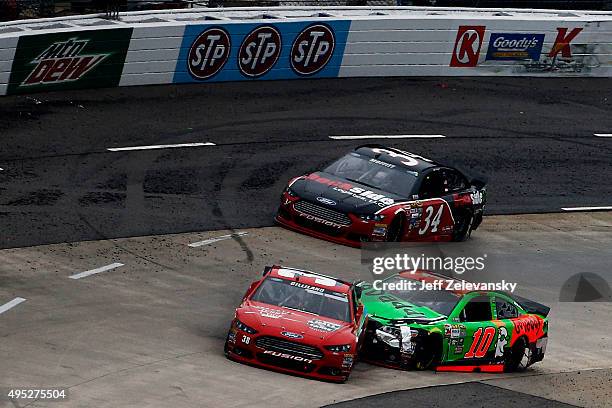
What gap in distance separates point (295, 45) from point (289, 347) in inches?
658

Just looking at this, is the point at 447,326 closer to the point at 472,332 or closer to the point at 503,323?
the point at 472,332

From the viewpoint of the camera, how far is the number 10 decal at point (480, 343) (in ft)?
56.4

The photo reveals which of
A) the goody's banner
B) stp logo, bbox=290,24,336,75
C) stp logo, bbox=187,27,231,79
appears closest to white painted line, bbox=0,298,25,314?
the goody's banner

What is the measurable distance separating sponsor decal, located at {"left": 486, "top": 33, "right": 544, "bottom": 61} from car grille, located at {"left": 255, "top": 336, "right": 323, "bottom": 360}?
64.5 ft

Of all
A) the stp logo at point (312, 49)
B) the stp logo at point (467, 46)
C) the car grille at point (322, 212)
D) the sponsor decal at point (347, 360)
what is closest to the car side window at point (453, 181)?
the car grille at point (322, 212)

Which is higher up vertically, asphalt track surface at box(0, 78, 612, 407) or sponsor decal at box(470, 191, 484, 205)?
sponsor decal at box(470, 191, 484, 205)

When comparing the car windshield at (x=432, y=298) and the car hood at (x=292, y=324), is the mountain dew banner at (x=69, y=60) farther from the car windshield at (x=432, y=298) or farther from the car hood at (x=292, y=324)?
the car hood at (x=292, y=324)

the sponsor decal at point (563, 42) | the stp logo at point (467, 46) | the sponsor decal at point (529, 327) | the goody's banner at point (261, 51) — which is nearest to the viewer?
the sponsor decal at point (529, 327)

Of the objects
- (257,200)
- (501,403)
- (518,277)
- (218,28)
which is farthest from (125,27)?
(501,403)

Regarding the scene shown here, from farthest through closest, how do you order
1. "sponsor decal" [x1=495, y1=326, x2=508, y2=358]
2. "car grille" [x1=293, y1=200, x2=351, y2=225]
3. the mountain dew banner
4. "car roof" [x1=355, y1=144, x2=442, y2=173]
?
the mountain dew banner → "car roof" [x1=355, y1=144, x2=442, y2=173] → "car grille" [x1=293, y1=200, x2=351, y2=225] → "sponsor decal" [x1=495, y1=326, x2=508, y2=358]

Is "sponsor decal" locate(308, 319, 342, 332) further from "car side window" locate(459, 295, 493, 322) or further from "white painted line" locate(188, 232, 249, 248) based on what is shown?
"white painted line" locate(188, 232, 249, 248)

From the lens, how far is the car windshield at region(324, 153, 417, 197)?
22469mm

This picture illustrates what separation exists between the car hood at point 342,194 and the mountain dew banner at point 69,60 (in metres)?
7.93

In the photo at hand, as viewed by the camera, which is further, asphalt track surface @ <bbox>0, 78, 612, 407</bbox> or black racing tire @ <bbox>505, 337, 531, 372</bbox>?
black racing tire @ <bbox>505, 337, 531, 372</bbox>
